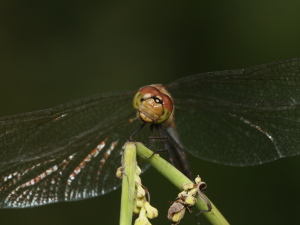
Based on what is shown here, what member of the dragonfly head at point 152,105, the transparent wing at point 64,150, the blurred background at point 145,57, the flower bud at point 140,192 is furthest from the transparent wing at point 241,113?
the flower bud at point 140,192

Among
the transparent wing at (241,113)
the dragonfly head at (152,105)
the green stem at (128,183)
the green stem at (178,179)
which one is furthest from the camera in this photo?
the transparent wing at (241,113)

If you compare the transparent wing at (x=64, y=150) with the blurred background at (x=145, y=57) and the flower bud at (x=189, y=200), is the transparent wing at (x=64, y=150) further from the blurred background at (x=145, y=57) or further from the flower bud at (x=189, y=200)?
the blurred background at (x=145, y=57)

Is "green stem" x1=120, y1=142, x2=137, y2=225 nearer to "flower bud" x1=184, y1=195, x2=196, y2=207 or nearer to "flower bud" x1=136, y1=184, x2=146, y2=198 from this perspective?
"flower bud" x1=136, y1=184, x2=146, y2=198

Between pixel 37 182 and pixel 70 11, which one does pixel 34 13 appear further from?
pixel 37 182

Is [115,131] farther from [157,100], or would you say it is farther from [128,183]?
[128,183]

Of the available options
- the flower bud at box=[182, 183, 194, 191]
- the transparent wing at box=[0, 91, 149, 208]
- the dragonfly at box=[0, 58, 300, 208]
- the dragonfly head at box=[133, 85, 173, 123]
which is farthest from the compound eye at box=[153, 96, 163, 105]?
the flower bud at box=[182, 183, 194, 191]

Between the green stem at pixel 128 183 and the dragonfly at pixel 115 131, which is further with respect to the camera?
the dragonfly at pixel 115 131

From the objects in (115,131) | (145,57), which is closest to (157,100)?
(115,131)
